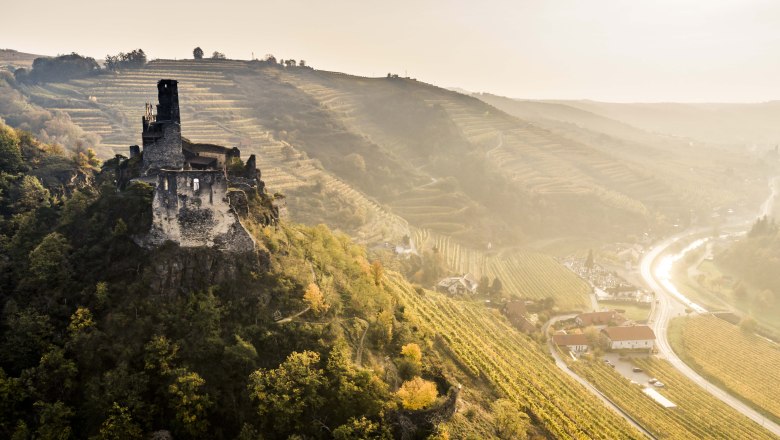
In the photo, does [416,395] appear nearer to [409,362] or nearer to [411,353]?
[409,362]

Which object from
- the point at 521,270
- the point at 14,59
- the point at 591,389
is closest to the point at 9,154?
the point at 591,389

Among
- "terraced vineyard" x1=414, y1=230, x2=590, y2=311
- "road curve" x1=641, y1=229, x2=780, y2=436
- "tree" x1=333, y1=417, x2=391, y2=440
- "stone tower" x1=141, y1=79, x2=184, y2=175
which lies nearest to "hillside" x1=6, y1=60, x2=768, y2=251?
"terraced vineyard" x1=414, y1=230, x2=590, y2=311

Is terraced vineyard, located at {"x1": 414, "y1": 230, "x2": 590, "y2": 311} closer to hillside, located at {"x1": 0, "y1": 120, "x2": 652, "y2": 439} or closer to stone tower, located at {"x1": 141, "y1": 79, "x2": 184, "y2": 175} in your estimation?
hillside, located at {"x1": 0, "y1": 120, "x2": 652, "y2": 439}

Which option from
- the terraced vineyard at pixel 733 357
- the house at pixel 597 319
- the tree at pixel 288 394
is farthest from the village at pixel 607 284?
the tree at pixel 288 394

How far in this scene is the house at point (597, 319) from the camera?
9016cm

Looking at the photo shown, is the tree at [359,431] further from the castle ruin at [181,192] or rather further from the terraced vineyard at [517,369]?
the terraced vineyard at [517,369]

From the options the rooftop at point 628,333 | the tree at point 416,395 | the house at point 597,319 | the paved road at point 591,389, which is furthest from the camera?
the house at point 597,319

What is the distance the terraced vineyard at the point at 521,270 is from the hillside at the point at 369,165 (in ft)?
22.2

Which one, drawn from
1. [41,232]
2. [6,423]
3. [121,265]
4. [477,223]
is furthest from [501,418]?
[477,223]

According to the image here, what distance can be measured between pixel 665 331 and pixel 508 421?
234ft

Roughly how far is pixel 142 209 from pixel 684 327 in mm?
100575

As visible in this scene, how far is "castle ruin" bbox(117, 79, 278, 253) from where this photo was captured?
35344mm

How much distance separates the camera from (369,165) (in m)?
Result: 152

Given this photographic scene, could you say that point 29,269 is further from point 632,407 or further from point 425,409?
point 632,407
